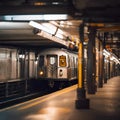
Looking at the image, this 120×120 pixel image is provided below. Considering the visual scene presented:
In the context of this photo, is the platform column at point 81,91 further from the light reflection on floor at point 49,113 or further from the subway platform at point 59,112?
the light reflection on floor at point 49,113

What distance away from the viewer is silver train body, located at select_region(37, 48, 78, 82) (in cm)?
2780

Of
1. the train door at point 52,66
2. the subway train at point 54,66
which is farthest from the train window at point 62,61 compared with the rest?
the train door at point 52,66

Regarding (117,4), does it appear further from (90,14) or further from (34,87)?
(34,87)

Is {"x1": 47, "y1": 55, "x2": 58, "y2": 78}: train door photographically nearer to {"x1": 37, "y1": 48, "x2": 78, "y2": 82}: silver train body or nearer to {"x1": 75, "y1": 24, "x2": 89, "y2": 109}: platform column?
{"x1": 37, "y1": 48, "x2": 78, "y2": 82}: silver train body

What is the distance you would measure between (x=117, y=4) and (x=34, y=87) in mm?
18609

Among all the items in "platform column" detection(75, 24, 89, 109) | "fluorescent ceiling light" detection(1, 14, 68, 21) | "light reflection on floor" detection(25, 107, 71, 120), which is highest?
"fluorescent ceiling light" detection(1, 14, 68, 21)

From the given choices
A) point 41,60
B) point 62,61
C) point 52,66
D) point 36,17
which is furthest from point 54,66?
point 36,17

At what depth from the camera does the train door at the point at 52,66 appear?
28109 mm

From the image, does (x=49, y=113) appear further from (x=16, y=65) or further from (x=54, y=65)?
(x=54, y=65)

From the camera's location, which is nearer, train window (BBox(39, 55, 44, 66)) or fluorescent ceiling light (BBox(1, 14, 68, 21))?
fluorescent ceiling light (BBox(1, 14, 68, 21))

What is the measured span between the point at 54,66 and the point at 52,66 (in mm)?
240

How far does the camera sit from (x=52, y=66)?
93.1 feet

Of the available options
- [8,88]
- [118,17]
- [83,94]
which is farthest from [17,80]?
[118,17]

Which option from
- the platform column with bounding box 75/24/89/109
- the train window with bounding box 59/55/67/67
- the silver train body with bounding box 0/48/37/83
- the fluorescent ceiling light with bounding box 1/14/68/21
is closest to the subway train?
the train window with bounding box 59/55/67/67
